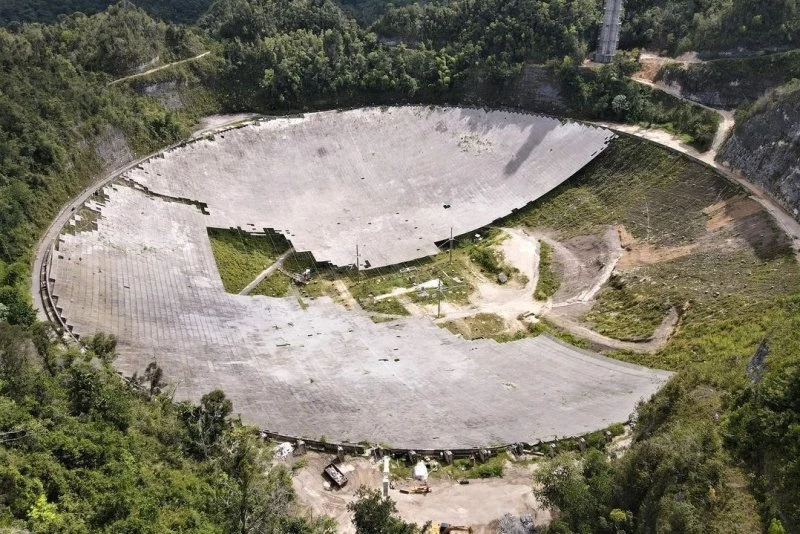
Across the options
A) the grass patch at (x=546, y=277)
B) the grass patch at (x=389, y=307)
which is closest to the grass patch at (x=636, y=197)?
the grass patch at (x=546, y=277)

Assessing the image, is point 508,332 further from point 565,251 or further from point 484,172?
point 484,172

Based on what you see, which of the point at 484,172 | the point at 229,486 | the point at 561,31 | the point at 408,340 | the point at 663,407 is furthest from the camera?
the point at 561,31

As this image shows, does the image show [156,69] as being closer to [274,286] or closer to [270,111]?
[270,111]

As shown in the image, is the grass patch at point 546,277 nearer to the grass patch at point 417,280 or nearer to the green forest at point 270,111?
the grass patch at point 417,280

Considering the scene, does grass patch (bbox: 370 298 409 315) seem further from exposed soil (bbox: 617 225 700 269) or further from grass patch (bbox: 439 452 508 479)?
exposed soil (bbox: 617 225 700 269)

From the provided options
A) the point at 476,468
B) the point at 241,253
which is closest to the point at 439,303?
the point at 241,253

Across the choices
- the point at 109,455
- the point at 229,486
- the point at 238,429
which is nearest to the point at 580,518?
the point at 229,486
